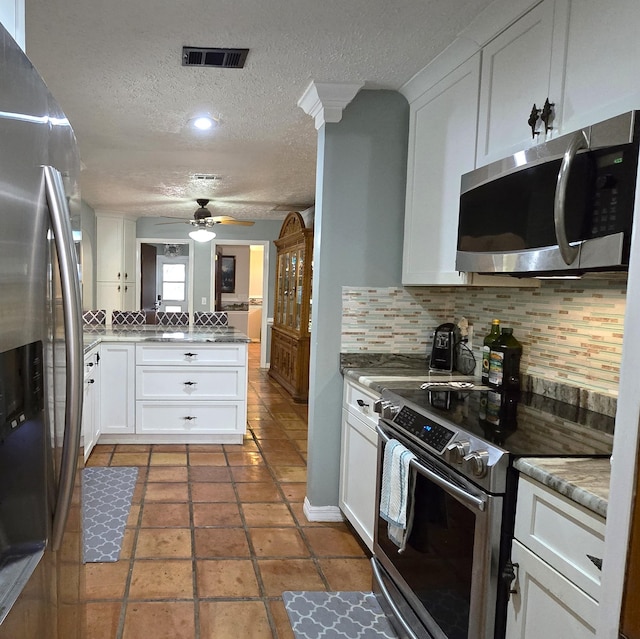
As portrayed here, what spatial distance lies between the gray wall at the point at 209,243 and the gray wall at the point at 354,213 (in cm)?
503

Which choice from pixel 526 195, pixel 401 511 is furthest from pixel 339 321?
pixel 526 195

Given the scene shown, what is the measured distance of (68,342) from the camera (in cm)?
99

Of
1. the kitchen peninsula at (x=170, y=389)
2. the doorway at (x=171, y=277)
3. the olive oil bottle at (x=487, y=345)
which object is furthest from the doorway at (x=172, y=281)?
the olive oil bottle at (x=487, y=345)

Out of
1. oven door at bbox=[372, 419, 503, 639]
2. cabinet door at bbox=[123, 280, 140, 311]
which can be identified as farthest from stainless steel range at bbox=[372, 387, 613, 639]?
cabinet door at bbox=[123, 280, 140, 311]

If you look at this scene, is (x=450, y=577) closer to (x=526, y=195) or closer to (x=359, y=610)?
(x=359, y=610)

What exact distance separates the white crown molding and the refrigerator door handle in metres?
1.83

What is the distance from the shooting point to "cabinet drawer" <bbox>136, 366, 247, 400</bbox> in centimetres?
414

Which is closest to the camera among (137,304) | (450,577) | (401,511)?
(450,577)

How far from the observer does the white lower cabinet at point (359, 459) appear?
2387 mm

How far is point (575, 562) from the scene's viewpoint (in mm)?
1177

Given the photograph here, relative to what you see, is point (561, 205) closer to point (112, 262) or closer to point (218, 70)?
point (218, 70)

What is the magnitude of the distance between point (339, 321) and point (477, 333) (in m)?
0.71

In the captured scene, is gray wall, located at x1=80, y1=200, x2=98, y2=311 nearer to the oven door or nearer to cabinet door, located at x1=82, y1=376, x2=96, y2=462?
cabinet door, located at x1=82, y1=376, x2=96, y2=462

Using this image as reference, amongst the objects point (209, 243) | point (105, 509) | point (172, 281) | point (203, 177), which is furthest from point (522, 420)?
point (172, 281)
